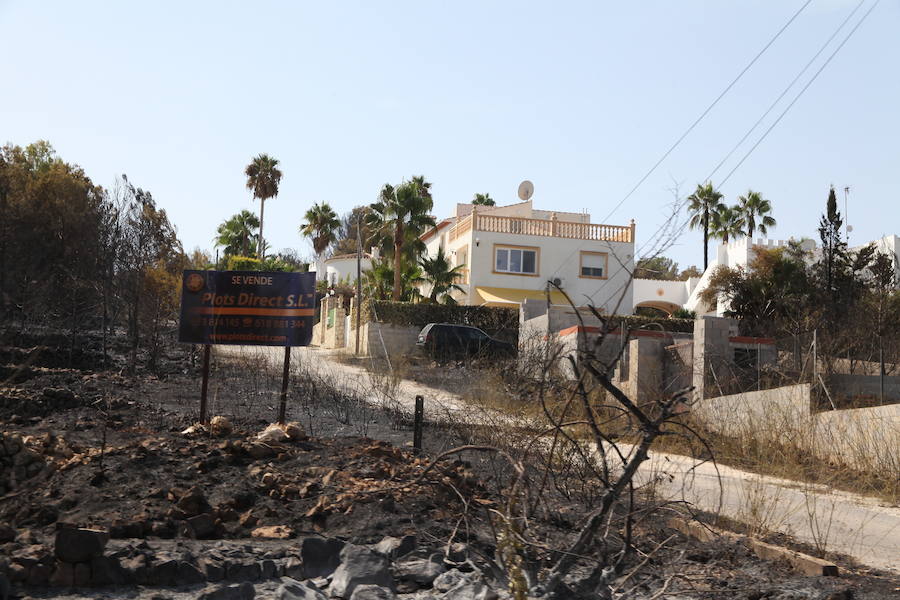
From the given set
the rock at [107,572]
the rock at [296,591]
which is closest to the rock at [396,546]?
the rock at [296,591]

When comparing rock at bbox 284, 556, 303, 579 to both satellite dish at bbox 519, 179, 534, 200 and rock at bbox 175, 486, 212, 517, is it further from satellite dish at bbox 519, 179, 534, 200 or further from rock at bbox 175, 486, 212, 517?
satellite dish at bbox 519, 179, 534, 200

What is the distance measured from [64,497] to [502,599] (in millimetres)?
4173

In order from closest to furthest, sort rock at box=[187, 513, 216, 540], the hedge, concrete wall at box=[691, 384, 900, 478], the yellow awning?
rock at box=[187, 513, 216, 540] → concrete wall at box=[691, 384, 900, 478] → the hedge → the yellow awning

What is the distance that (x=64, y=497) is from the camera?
24.5 ft

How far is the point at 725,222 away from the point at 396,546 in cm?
5304

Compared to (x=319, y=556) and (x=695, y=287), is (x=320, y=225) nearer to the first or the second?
(x=695, y=287)

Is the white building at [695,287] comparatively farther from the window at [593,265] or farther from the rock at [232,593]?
the rock at [232,593]

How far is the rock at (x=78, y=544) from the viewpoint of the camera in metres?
5.72

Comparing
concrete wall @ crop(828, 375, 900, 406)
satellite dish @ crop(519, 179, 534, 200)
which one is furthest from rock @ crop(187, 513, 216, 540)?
satellite dish @ crop(519, 179, 534, 200)

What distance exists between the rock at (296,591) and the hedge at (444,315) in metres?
26.5

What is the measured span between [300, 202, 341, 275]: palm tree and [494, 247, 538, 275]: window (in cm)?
2422

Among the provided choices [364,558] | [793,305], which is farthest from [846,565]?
[793,305]

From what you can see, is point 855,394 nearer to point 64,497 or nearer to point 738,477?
point 738,477

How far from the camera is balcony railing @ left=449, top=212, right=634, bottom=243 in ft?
139
